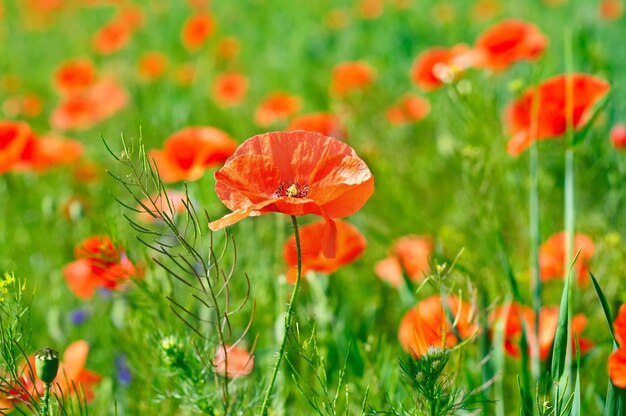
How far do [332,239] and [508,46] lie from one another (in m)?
1.35

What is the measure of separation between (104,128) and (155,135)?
3.70 feet

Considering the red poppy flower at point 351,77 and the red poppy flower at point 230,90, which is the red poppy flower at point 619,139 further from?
the red poppy flower at point 230,90

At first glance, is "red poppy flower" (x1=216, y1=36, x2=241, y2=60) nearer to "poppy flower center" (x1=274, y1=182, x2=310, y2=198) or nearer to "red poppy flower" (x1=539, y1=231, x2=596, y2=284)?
"red poppy flower" (x1=539, y1=231, x2=596, y2=284)

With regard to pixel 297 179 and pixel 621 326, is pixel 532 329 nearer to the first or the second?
pixel 621 326

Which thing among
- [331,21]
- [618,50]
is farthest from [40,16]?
[618,50]

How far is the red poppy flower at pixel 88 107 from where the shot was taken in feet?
8.71

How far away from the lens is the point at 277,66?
156 inches

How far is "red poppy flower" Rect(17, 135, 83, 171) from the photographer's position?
5.91ft

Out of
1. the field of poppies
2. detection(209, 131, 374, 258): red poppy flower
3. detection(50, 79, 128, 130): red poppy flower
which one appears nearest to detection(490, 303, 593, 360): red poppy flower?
the field of poppies

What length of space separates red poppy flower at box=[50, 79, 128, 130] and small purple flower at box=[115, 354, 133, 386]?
130cm

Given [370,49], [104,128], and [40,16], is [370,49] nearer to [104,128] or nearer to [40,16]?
[104,128]

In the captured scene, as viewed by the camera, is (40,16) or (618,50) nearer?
(618,50)

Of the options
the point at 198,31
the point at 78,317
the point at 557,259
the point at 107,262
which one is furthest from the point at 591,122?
the point at 198,31

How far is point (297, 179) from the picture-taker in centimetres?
81
